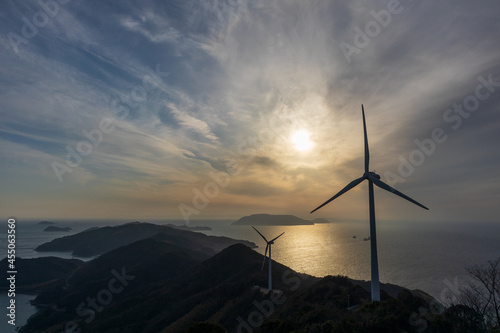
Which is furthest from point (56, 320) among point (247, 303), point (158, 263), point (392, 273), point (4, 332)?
point (392, 273)

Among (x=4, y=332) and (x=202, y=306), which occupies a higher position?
(x=202, y=306)

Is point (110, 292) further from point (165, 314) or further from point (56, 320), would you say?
point (165, 314)

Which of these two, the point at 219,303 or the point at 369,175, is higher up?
the point at 369,175

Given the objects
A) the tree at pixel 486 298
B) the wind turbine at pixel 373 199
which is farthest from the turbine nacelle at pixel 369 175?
the tree at pixel 486 298

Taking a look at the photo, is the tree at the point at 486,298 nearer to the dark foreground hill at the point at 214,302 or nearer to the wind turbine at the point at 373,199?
the dark foreground hill at the point at 214,302

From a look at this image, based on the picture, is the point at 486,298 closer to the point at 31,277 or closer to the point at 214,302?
the point at 214,302

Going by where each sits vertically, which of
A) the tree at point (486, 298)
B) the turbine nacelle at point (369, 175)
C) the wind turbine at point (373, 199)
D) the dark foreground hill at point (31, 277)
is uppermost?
the turbine nacelle at point (369, 175)

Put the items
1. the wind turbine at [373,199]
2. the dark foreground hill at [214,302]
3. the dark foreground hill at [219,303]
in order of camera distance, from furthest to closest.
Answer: the wind turbine at [373,199]
the dark foreground hill at [214,302]
the dark foreground hill at [219,303]

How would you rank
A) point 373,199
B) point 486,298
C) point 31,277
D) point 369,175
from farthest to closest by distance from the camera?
1. point 31,277
2. point 369,175
3. point 373,199
4. point 486,298

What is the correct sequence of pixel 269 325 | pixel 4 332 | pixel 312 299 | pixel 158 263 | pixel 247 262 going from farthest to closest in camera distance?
pixel 158 263 → pixel 247 262 → pixel 4 332 → pixel 312 299 → pixel 269 325

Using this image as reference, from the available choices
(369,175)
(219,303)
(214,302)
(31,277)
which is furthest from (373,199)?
(31,277)

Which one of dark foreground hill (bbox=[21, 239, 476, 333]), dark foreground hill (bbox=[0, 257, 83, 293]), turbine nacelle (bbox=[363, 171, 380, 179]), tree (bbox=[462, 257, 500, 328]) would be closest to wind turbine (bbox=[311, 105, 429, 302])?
turbine nacelle (bbox=[363, 171, 380, 179])
